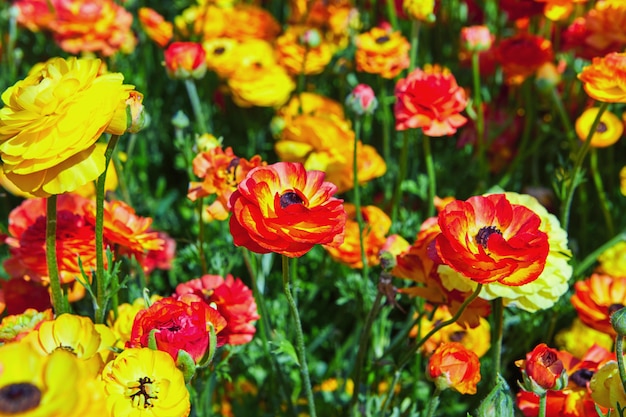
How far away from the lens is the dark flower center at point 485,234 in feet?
3.26

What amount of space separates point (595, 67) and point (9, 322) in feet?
3.20

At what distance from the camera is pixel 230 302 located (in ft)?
3.72

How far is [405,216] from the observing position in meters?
1.62

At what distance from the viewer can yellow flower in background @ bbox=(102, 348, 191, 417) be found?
0.84 m

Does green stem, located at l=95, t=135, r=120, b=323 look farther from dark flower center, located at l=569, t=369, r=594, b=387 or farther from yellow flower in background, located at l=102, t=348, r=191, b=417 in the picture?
dark flower center, located at l=569, t=369, r=594, b=387

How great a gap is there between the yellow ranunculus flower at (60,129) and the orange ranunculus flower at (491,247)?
417 mm

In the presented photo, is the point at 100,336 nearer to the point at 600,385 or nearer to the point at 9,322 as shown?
the point at 9,322

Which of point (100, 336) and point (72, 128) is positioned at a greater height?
point (72, 128)

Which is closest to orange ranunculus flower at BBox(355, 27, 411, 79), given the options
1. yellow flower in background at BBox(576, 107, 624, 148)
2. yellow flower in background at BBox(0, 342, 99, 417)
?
yellow flower in background at BBox(576, 107, 624, 148)

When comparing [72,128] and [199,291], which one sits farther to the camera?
[199,291]

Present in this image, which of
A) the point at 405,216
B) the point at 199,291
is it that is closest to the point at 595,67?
the point at 405,216

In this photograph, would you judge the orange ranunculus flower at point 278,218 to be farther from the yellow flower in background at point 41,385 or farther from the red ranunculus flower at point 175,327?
the yellow flower in background at point 41,385

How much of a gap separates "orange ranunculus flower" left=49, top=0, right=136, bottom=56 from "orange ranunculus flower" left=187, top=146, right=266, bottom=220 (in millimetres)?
910

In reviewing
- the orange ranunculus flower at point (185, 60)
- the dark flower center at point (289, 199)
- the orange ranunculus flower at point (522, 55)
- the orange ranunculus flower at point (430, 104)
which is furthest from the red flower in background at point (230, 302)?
the orange ranunculus flower at point (522, 55)
